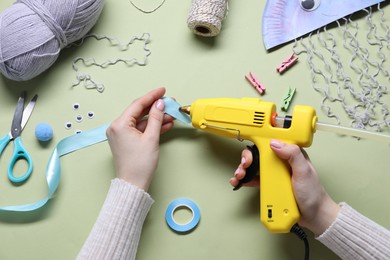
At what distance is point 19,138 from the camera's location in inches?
42.7

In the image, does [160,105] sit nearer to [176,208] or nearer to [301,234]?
Answer: [176,208]

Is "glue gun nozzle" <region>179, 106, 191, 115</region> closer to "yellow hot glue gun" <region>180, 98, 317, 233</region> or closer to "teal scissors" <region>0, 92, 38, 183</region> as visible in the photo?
"yellow hot glue gun" <region>180, 98, 317, 233</region>

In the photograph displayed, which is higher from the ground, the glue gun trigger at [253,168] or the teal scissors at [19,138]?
the glue gun trigger at [253,168]

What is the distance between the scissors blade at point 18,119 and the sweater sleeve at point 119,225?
273 millimetres

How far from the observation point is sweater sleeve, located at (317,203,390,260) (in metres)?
0.88

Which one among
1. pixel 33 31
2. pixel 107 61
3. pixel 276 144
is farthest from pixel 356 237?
pixel 33 31

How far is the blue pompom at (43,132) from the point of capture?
3.51ft

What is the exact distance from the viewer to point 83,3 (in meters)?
1.07

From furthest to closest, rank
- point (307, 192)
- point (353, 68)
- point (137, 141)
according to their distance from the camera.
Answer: point (353, 68) < point (137, 141) < point (307, 192)

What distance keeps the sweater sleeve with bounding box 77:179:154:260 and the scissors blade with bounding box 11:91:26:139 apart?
0.90 feet

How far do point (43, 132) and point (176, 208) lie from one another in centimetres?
32

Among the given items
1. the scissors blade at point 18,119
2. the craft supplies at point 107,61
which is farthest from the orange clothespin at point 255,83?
the scissors blade at point 18,119

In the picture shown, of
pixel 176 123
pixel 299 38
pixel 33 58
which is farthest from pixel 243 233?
pixel 33 58

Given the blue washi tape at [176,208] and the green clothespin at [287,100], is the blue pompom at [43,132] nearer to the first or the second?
the blue washi tape at [176,208]
